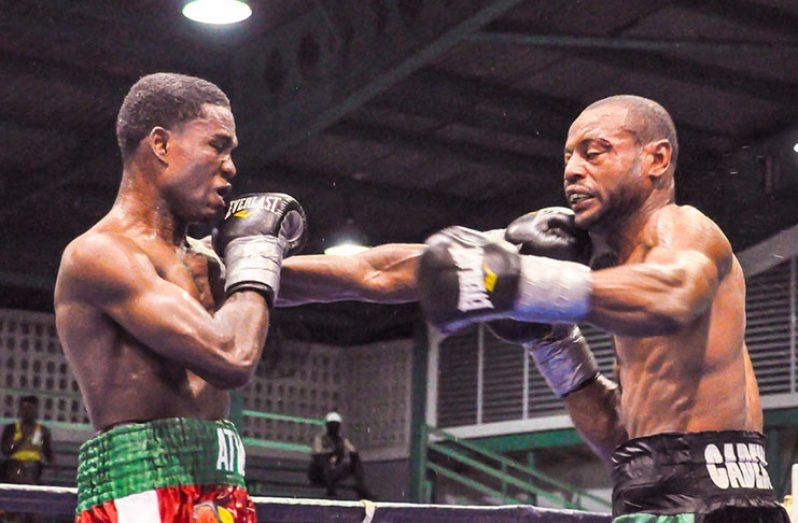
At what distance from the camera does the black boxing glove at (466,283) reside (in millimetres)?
2340

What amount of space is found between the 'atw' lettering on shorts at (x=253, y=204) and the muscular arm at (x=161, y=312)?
0.29m

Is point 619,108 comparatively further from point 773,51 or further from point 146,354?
point 773,51

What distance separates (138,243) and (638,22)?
21.5 feet

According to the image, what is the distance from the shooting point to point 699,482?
8.68ft

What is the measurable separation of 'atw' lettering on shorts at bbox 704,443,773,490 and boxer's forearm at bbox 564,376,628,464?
37 cm

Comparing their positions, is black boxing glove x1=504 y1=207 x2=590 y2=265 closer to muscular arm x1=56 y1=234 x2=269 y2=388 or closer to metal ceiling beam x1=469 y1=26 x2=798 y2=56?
muscular arm x1=56 y1=234 x2=269 y2=388

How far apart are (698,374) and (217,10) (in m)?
4.89

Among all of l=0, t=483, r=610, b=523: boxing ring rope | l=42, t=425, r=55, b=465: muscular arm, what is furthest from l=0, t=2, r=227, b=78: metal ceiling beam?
l=0, t=483, r=610, b=523: boxing ring rope

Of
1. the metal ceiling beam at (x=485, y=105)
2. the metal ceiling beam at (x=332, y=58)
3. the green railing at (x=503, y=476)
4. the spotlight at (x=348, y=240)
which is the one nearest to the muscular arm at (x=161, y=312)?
the metal ceiling beam at (x=332, y=58)

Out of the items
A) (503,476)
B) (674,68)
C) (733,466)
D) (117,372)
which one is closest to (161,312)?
(117,372)

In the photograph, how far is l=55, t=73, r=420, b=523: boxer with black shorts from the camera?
8.66 feet

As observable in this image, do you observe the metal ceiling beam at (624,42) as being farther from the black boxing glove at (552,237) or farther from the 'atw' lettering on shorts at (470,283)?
the 'atw' lettering on shorts at (470,283)

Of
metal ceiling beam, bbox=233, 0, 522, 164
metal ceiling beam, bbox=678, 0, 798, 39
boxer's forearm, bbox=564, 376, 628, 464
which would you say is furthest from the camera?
metal ceiling beam, bbox=678, 0, 798, 39

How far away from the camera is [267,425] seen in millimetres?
14734
